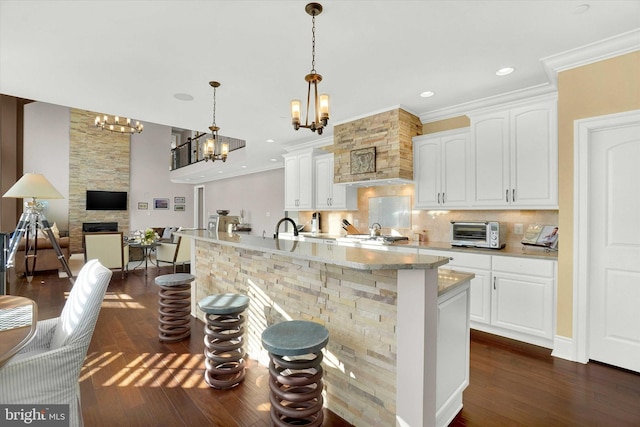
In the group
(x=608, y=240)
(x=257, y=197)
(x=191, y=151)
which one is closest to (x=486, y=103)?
(x=608, y=240)

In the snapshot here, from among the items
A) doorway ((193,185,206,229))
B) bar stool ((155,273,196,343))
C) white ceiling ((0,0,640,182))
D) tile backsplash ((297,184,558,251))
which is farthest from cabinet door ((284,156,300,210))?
doorway ((193,185,206,229))

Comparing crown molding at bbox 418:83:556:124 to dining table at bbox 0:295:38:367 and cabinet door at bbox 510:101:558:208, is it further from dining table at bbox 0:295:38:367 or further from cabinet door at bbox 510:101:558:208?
dining table at bbox 0:295:38:367

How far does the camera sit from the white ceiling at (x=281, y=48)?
219 cm

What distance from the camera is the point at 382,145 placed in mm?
4250

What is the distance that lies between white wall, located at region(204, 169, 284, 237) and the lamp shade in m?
4.79

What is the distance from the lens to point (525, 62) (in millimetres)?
2869

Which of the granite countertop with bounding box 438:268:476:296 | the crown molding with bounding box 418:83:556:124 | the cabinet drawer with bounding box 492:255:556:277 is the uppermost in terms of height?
the crown molding with bounding box 418:83:556:124

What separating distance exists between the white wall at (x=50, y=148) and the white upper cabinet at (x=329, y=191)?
29.2ft

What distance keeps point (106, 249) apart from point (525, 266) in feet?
22.6

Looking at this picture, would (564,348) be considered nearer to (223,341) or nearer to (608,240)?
(608,240)

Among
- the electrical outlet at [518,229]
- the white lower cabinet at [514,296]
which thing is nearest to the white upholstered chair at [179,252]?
the white lower cabinet at [514,296]

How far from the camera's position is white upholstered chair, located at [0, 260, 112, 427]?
1.30 metres

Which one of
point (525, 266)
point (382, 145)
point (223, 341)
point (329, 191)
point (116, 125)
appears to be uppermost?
point (116, 125)

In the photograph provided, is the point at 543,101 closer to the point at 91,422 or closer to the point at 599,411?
the point at 599,411
